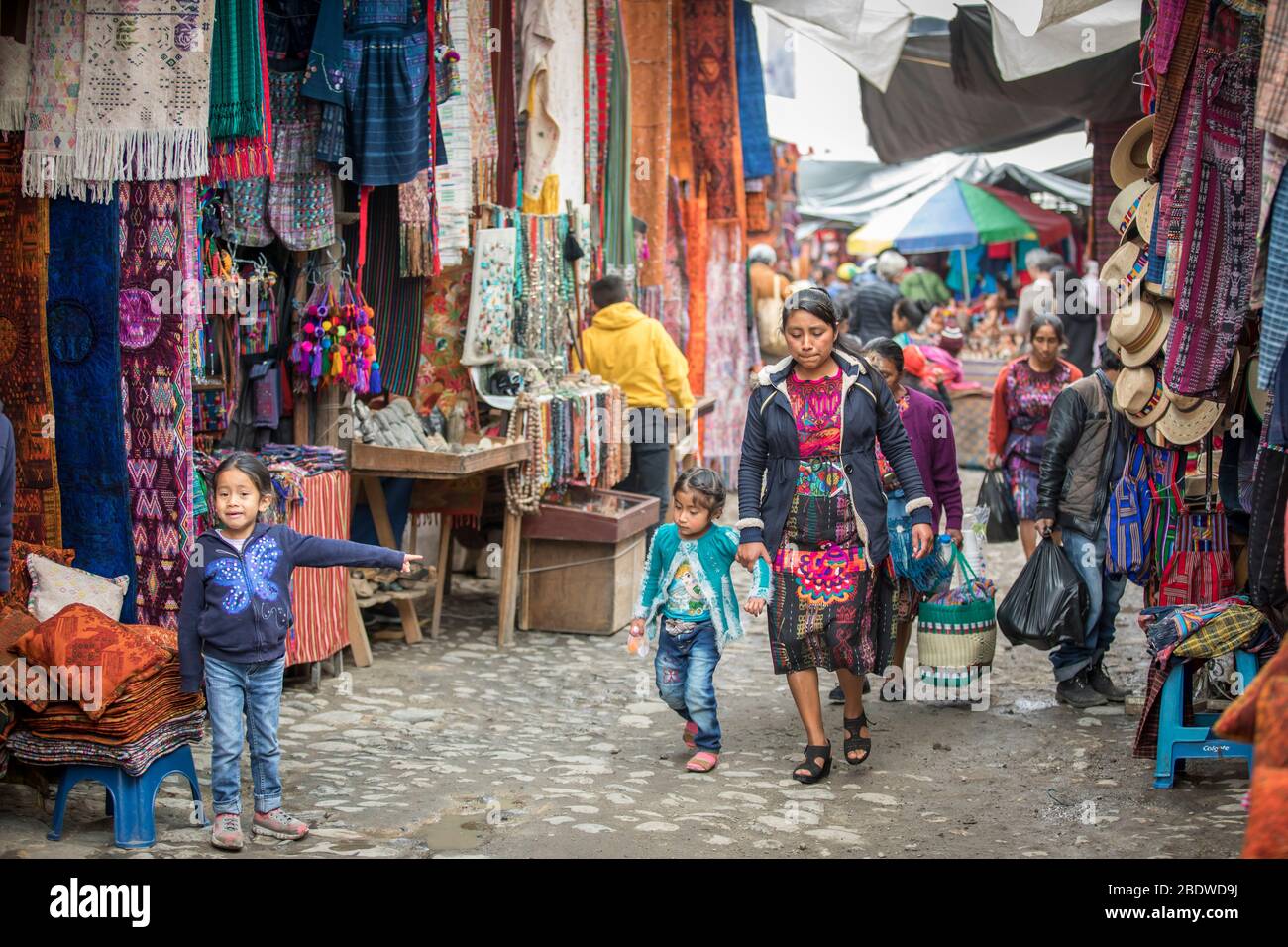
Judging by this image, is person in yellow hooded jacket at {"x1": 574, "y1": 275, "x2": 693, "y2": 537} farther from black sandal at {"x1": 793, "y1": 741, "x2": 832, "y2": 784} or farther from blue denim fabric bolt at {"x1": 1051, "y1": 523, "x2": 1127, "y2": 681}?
black sandal at {"x1": 793, "y1": 741, "x2": 832, "y2": 784}

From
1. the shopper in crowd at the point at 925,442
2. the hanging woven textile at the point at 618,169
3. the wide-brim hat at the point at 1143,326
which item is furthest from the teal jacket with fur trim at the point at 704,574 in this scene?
the hanging woven textile at the point at 618,169

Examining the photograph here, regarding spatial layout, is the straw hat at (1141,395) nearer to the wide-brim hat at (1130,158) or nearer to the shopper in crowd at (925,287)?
the wide-brim hat at (1130,158)

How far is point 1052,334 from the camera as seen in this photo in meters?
8.52

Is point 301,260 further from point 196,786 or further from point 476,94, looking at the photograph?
point 196,786

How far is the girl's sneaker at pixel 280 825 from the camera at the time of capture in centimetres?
491

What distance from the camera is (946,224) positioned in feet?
69.2

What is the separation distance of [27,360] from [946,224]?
17.0 meters

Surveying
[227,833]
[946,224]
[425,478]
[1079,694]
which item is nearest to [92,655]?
[227,833]

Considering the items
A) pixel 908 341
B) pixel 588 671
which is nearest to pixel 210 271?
pixel 588 671

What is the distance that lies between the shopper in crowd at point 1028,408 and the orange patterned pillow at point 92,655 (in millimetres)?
5429

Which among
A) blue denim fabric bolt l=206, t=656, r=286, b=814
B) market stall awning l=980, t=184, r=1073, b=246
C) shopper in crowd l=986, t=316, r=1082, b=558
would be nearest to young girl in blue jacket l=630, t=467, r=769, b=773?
blue denim fabric bolt l=206, t=656, r=286, b=814

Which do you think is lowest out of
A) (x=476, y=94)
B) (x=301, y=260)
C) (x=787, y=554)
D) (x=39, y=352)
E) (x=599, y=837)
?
(x=599, y=837)
